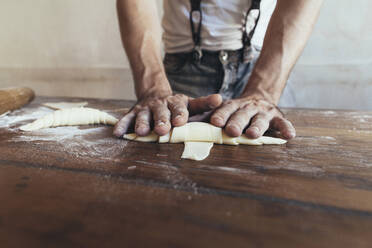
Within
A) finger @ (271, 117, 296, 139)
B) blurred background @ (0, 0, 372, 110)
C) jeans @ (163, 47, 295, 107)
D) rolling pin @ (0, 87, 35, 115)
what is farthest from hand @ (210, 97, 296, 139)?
blurred background @ (0, 0, 372, 110)

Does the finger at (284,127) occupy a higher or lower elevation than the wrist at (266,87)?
lower

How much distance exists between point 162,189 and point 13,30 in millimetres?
3280

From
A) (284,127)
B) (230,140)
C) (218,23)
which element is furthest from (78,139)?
(218,23)

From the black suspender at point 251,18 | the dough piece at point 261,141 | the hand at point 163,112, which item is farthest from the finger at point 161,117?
the black suspender at point 251,18

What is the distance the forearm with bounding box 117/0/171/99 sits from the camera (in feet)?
3.87

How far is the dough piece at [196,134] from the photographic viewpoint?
74cm

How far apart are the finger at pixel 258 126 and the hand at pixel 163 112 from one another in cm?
13

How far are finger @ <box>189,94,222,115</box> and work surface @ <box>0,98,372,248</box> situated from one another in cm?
17

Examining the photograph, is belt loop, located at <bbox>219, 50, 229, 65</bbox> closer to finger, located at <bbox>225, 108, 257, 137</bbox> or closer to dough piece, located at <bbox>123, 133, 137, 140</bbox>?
finger, located at <bbox>225, 108, 257, 137</bbox>

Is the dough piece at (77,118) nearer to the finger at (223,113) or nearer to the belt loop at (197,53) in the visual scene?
the finger at (223,113)

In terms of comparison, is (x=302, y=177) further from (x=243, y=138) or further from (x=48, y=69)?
(x=48, y=69)

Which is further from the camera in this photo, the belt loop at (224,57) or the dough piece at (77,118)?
the belt loop at (224,57)

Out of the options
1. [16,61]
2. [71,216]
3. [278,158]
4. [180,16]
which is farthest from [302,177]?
[16,61]

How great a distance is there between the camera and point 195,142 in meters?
0.72
